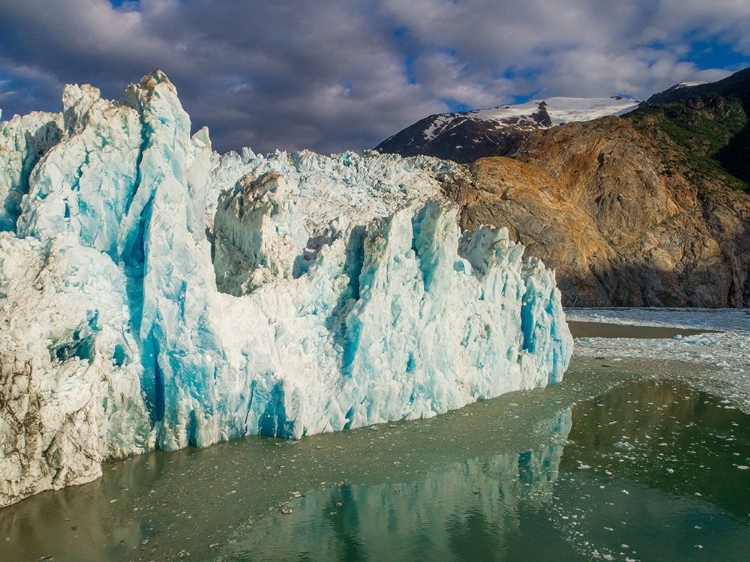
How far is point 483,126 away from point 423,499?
72808mm

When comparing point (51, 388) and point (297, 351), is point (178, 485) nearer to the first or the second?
point (51, 388)

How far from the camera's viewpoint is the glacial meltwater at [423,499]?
7.48m

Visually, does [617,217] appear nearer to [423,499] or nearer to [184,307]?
[423,499]

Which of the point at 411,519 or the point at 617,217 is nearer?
the point at 411,519

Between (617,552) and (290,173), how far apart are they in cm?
2849

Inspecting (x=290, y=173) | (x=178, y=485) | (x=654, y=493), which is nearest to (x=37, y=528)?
(x=178, y=485)

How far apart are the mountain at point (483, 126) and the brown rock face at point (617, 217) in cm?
1645

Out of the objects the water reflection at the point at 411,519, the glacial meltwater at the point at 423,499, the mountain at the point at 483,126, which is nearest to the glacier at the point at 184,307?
the glacial meltwater at the point at 423,499

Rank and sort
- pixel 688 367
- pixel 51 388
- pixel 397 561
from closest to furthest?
pixel 397 561 → pixel 51 388 → pixel 688 367

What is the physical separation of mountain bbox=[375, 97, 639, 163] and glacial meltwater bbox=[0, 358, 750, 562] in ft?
186

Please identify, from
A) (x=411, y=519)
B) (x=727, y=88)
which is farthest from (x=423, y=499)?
(x=727, y=88)

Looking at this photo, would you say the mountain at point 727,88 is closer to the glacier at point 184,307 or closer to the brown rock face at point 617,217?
the brown rock face at point 617,217

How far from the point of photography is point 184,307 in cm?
1023

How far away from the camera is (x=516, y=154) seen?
168 feet
